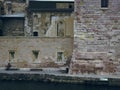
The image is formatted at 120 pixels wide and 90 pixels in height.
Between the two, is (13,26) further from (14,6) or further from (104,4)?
(104,4)

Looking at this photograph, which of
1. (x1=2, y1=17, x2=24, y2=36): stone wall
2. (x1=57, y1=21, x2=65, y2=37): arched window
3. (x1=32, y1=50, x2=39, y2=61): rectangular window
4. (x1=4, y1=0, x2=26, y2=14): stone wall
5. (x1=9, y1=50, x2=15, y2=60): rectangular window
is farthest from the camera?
(x1=4, y1=0, x2=26, y2=14): stone wall

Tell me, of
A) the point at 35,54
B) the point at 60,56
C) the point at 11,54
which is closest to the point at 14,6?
the point at 11,54

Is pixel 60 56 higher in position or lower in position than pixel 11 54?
lower

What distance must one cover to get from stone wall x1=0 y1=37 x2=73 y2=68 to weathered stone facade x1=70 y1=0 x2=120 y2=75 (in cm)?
401

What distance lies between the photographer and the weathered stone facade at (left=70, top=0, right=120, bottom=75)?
31078 mm

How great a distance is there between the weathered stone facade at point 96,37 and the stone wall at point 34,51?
4006 millimetres

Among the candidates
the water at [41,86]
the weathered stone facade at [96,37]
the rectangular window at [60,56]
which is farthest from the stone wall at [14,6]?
the water at [41,86]

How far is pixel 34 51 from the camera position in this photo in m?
35.8

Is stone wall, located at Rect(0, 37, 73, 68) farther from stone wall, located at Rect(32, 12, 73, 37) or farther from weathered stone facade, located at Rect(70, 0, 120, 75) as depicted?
weathered stone facade, located at Rect(70, 0, 120, 75)

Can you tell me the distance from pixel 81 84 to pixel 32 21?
52.8ft

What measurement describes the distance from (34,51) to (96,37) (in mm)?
6547

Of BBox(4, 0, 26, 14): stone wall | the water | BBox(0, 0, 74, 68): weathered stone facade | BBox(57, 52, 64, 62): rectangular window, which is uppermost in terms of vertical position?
BBox(4, 0, 26, 14): stone wall

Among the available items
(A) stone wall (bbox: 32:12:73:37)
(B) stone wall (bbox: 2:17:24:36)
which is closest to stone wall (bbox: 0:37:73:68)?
(A) stone wall (bbox: 32:12:73:37)

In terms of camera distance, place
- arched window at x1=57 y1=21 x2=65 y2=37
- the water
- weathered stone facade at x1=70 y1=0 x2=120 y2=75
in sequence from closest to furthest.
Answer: the water → weathered stone facade at x1=70 y1=0 x2=120 y2=75 → arched window at x1=57 y1=21 x2=65 y2=37
